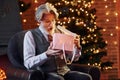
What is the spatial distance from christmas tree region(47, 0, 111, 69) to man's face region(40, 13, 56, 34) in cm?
154

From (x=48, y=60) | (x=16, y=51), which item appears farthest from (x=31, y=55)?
(x=16, y=51)

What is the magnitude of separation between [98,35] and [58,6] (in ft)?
2.25

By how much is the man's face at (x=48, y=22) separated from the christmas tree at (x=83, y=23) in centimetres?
154

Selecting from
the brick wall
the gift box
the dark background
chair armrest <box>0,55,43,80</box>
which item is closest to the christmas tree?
the dark background

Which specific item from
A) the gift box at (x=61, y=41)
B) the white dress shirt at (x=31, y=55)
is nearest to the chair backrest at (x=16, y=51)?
the white dress shirt at (x=31, y=55)

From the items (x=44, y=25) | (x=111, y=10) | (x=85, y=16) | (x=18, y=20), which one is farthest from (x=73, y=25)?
(x=44, y=25)

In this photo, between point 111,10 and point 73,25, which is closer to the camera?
point 73,25

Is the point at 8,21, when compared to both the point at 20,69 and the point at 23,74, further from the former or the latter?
the point at 23,74

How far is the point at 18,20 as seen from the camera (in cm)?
519

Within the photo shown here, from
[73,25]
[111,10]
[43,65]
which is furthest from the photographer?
[111,10]

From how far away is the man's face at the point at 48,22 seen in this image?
11.2 ft

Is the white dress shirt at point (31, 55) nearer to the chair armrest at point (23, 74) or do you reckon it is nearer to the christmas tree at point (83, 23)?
the chair armrest at point (23, 74)

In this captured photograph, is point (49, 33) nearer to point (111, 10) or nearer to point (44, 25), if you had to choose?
point (44, 25)

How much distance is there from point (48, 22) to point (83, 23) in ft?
5.32
